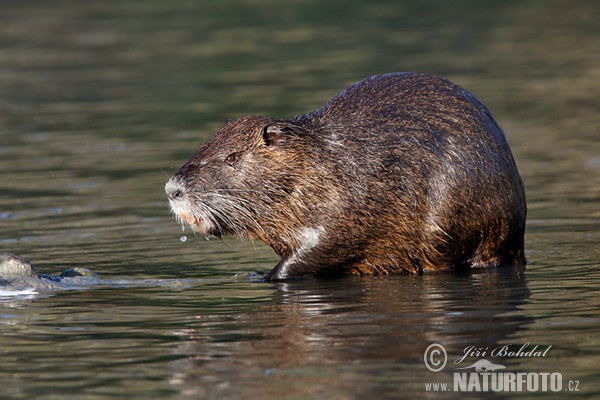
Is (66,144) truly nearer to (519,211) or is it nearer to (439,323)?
(519,211)

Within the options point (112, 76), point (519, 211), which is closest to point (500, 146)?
point (519, 211)

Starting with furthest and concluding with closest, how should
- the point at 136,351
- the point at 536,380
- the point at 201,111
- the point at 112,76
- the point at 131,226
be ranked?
the point at 112,76
the point at 201,111
the point at 131,226
the point at 136,351
the point at 536,380

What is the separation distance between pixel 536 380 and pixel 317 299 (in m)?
2.05

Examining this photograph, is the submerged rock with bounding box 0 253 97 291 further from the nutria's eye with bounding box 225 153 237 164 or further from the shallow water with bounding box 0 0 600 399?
the nutria's eye with bounding box 225 153 237 164

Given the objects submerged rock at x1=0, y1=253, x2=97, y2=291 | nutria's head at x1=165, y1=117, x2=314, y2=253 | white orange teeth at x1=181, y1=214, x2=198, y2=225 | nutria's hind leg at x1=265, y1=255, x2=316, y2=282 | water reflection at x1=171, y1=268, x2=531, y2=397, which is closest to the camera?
water reflection at x1=171, y1=268, x2=531, y2=397

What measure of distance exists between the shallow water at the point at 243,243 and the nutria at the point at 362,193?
8.4 inches

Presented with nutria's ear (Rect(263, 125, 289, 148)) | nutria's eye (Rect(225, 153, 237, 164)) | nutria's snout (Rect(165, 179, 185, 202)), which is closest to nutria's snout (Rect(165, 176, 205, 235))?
nutria's snout (Rect(165, 179, 185, 202))

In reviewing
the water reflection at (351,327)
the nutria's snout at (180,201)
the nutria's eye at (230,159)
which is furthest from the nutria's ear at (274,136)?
the water reflection at (351,327)

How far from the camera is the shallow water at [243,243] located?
5.67 meters

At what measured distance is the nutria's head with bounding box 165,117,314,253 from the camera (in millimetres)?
7625

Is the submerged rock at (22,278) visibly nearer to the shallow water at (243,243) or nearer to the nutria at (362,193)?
the shallow water at (243,243)

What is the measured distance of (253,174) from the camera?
7668 mm

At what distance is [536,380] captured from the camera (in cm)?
Answer: 532

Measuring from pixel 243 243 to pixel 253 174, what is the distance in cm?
153
